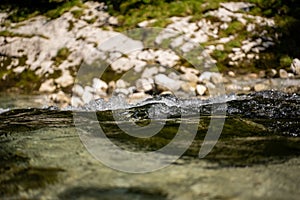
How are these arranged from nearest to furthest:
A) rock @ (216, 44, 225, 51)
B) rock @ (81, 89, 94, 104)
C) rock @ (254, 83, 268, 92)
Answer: rock @ (254, 83, 268, 92) → rock @ (81, 89, 94, 104) → rock @ (216, 44, 225, 51)

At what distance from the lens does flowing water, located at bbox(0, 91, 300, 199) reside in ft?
6.55

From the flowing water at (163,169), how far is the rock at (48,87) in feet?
13.9

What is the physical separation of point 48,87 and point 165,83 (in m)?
2.84

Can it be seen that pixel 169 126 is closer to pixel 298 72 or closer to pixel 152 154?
pixel 152 154

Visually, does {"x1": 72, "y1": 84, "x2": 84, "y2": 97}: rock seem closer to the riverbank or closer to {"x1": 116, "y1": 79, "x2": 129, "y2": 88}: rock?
the riverbank

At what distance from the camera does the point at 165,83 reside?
303 inches

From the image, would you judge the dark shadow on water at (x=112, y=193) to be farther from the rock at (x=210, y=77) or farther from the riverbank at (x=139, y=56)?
the rock at (x=210, y=77)

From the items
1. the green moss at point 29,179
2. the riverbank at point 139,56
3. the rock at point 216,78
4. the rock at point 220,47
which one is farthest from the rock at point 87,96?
the green moss at point 29,179

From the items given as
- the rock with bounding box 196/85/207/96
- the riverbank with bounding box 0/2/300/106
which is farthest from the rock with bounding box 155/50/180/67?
the rock with bounding box 196/85/207/96

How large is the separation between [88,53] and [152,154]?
673 centimetres

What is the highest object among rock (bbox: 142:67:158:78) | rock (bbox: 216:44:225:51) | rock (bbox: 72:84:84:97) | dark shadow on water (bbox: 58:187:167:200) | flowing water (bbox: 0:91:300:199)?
dark shadow on water (bbox: 58:187:167:200)

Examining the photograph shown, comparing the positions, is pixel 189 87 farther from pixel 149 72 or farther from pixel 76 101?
pixel 76 101

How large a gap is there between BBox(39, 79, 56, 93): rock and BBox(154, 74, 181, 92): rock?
8.12ft

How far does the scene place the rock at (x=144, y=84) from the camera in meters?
7.62
